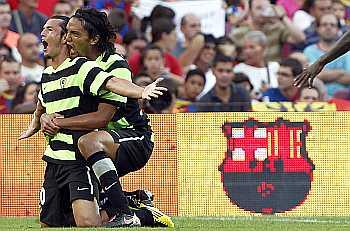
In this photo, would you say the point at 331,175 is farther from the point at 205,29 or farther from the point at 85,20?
the point at 205,29

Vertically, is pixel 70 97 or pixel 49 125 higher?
pixel 70 97

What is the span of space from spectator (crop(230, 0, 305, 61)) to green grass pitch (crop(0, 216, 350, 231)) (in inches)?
236

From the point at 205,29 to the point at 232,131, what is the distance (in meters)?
5.41

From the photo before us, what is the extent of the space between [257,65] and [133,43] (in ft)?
6.07

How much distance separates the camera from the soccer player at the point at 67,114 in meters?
9.02

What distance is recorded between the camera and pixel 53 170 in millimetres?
9422

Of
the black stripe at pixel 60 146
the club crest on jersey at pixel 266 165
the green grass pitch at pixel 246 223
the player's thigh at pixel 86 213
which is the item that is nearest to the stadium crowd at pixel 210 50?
the club crest on jersey at pixel 266 165

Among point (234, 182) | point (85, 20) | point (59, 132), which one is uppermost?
point (85, 20)

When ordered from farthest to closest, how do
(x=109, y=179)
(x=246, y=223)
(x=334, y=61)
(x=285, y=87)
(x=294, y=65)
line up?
1. (x=334, y=61)
2. (x=294, y=65)
3. (x=285, y=87)
4. (x=246, y=223)
5. (x=109, y=179)

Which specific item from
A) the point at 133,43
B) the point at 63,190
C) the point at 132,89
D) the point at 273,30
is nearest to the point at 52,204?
the point at 63,190

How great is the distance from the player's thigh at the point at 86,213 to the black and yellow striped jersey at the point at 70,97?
1.25ft

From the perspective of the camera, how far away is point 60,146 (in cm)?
926

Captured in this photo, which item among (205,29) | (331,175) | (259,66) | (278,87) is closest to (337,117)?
(331,175)

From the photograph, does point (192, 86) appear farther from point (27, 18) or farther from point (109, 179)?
point (109, 179)
